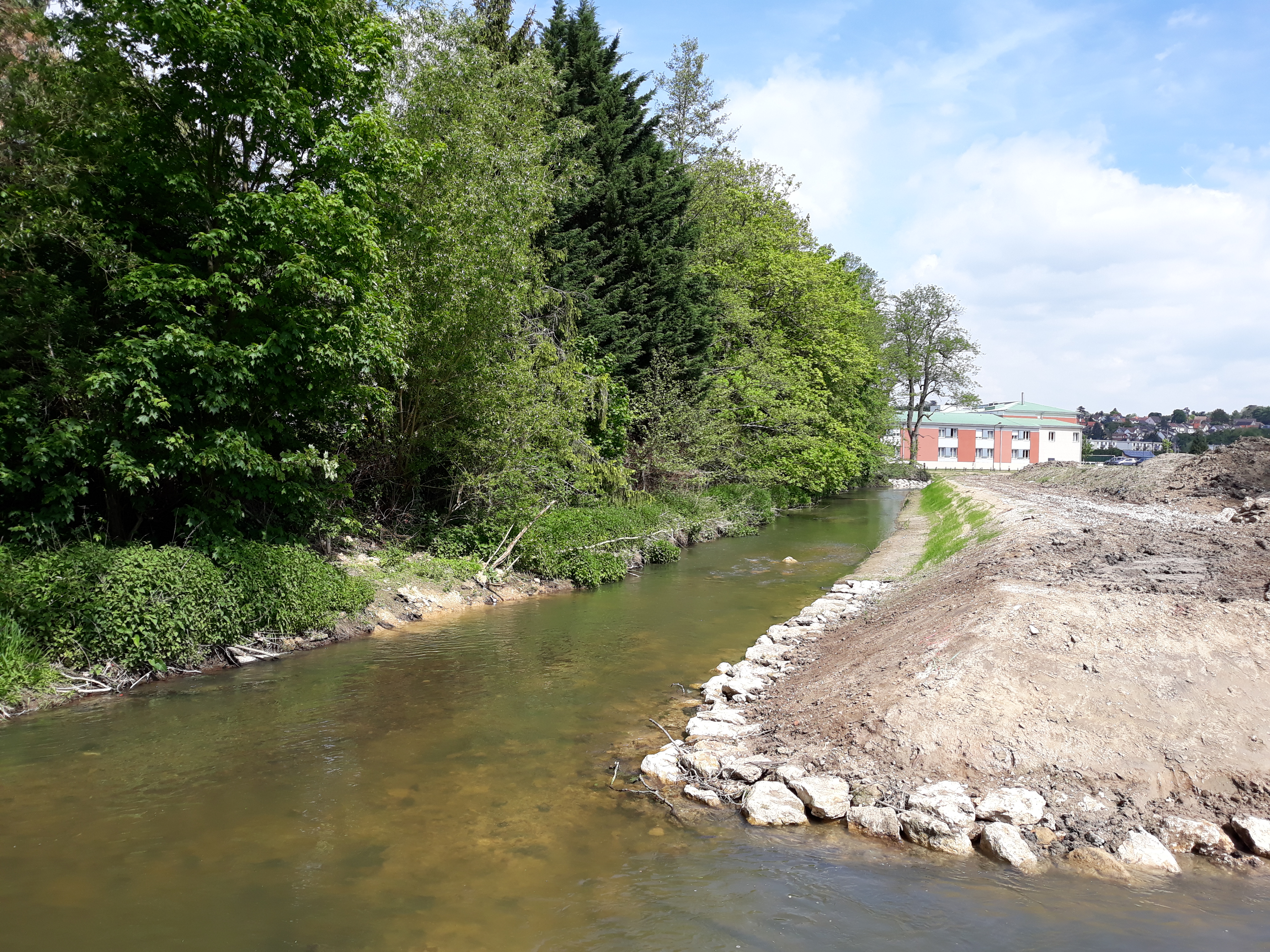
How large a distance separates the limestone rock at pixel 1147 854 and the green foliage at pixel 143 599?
12170 mm

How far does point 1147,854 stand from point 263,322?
13871mm

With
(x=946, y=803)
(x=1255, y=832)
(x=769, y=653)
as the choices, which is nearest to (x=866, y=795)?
(x=946, y=803)

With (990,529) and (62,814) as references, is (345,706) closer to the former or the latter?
(62,814)

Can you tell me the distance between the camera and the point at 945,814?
6.94m

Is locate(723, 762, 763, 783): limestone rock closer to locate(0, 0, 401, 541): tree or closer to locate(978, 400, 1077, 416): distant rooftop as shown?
locate(0, 0, 401, 541): tree

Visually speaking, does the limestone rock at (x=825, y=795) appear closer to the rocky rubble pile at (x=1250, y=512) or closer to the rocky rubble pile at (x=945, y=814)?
the rocky rubble pile at (x=945, y=814)

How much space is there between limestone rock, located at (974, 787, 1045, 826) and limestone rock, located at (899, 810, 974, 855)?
0.31m

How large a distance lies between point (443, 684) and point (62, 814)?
511 centimetres

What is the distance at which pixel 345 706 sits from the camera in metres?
10.8

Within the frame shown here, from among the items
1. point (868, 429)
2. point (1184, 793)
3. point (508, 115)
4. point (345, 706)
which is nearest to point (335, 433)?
point (345, 706)

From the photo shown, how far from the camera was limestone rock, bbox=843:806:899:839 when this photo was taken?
7004 millimetres

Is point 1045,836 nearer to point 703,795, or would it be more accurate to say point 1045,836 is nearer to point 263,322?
point 703,795

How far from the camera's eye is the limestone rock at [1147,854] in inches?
249

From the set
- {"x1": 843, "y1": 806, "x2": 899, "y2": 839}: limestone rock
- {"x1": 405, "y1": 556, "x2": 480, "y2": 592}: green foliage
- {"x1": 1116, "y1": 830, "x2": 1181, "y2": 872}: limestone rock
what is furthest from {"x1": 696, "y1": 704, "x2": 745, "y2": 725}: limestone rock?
{"x1": 405, "y1": 556, "x2": 480, "y2": 592}: green foliage
